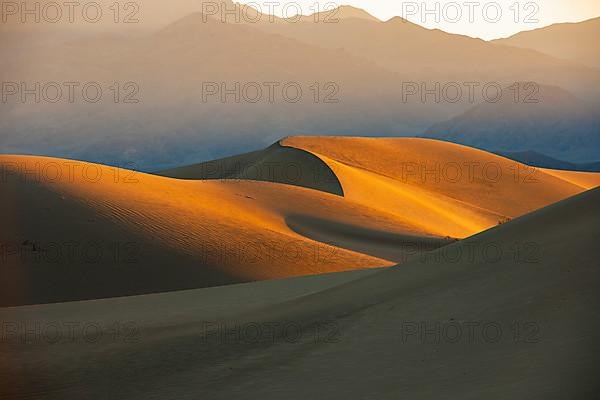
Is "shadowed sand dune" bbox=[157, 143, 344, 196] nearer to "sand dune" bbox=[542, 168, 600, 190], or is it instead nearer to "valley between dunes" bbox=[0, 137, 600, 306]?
"valley between dunes" bbox=[0, 137, 600, 306]

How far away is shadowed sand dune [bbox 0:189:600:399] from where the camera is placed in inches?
277

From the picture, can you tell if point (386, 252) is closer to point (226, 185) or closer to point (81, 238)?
point (226, 185)

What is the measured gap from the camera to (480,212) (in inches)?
2085

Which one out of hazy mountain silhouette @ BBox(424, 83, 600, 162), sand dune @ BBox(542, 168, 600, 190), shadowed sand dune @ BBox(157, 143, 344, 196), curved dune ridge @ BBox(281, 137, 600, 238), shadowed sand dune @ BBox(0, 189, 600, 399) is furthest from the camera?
hazy mountain silhouette @ BBox(424, 83, 600, 162)

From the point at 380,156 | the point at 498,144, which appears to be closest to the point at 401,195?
the point at 380,156

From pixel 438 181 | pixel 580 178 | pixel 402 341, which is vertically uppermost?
pixel 402 341

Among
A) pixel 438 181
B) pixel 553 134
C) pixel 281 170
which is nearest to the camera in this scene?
pixel 281 170

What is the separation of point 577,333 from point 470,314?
1815 mm

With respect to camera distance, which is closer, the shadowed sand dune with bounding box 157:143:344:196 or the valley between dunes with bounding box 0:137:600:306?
the valley between dunes with bounding box 0:137:600:306

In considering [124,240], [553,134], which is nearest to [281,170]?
[124,240]

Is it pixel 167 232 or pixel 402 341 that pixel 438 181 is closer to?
pixel 167 232

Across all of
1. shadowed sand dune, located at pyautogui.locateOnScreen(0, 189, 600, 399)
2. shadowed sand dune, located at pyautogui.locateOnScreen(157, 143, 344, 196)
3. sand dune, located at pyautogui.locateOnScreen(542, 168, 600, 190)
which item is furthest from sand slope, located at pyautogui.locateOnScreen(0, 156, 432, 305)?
sand dune, located at pyautogui.locateOnScreen(542, 168, 600, 190)

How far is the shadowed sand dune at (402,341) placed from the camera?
7023 mm

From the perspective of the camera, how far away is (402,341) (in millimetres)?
8672
